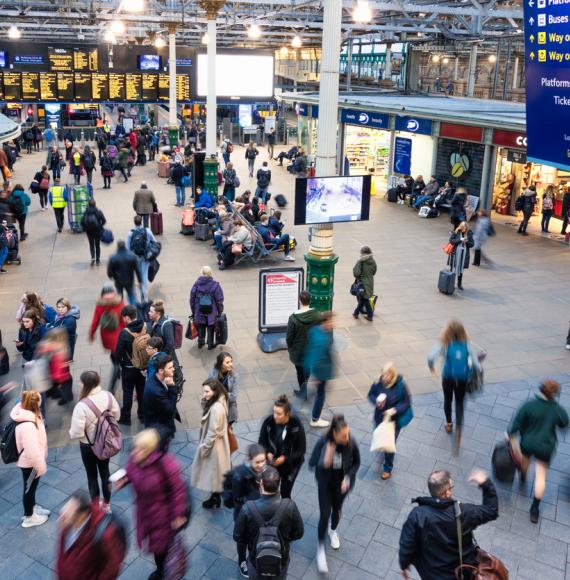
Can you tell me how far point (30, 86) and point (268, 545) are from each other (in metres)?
28.4

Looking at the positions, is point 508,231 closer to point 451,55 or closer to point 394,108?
point 394,108

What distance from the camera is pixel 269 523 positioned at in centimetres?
455

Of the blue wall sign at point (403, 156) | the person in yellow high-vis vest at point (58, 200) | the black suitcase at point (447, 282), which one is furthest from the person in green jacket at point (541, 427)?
the blue wall sign at point (403, 156)

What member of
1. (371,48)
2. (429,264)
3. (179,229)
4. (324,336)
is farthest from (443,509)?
(371,48)

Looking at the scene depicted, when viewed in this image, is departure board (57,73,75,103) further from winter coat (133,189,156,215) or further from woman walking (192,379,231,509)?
woman walking (192,379,231,509)

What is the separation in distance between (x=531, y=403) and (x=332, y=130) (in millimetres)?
4983

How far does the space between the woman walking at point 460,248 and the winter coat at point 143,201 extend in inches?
296

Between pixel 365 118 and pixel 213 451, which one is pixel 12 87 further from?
pixel 213 451

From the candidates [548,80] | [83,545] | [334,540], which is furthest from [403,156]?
[83,545]

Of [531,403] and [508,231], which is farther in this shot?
[508,231]

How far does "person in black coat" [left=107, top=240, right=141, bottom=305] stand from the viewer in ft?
37.0

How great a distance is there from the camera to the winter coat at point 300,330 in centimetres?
820

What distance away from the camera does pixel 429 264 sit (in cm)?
1592

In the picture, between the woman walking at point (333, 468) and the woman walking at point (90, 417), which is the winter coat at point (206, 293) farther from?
the woman walking at point (333, 468)
